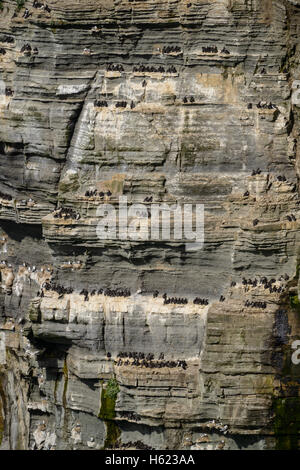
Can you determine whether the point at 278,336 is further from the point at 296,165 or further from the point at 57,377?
the point at 57,377

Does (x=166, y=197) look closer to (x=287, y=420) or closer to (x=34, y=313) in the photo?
(x=34, y=313)

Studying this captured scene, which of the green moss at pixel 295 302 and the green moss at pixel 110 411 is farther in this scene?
the green moss at pixel 110 411

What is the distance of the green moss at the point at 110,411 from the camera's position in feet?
204

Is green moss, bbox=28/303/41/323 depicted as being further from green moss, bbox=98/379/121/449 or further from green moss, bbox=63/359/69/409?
green moss, bbox=98/379/121/449

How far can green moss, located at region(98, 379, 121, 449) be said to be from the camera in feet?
204

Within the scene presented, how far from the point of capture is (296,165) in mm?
60781

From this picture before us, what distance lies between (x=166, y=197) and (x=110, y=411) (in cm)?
1045

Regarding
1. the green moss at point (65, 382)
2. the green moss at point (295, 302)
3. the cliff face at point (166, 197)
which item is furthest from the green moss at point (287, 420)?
the green moss at point (65, 382)

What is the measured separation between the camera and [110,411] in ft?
205

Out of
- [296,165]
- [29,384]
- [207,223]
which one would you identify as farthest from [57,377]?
[296,165]

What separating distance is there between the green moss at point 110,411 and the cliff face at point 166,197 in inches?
2.6

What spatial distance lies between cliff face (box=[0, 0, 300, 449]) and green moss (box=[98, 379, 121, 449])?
0.07 m

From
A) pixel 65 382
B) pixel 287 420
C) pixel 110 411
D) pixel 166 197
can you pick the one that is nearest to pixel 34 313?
pixel 65 382

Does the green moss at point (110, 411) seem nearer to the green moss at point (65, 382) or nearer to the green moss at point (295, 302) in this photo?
the green moss at point (65, 382)
